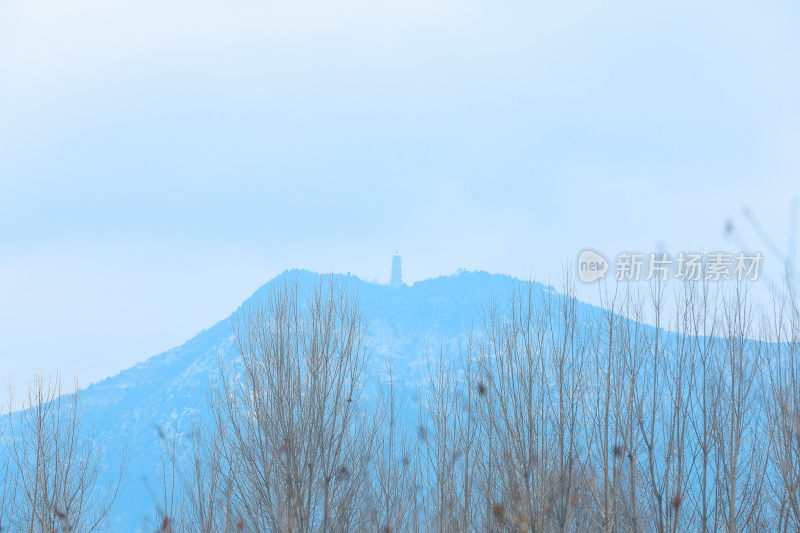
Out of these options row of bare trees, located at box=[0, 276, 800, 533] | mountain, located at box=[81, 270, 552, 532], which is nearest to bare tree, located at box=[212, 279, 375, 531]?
row of bare trees, located at box=[0, 276, 800, 533]

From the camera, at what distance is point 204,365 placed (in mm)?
109438

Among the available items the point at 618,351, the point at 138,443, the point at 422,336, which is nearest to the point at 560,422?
the point at 618,351

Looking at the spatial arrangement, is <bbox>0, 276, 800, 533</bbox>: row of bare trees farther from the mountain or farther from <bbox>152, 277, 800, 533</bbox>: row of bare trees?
the mountain

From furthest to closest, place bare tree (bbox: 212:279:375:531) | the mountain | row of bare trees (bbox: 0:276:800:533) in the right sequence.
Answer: the mountain
bare tree (bbox: 212:279:375:531)
row of bare trees (bbox: 0:276:800:533)

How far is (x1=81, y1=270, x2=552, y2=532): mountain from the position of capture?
93062 millimetres

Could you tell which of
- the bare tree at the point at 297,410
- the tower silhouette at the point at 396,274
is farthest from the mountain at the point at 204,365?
the bare tree at the point at 297,410

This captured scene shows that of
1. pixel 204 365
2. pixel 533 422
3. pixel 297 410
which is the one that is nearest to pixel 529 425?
pixel 533 422

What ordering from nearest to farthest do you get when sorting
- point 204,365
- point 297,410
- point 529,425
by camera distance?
point 529,425 → point 297,410 → point 204,365

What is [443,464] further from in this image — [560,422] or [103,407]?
[103,407]

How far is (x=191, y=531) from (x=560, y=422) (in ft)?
25.6

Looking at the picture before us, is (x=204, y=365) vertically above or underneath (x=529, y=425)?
underneath

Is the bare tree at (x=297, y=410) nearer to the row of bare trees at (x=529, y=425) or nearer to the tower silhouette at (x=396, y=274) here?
the row of bare trees at (x=529, y=425)

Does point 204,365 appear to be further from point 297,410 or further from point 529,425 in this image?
point 529,425

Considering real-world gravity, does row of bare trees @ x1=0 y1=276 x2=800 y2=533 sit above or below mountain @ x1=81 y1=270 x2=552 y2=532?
above
